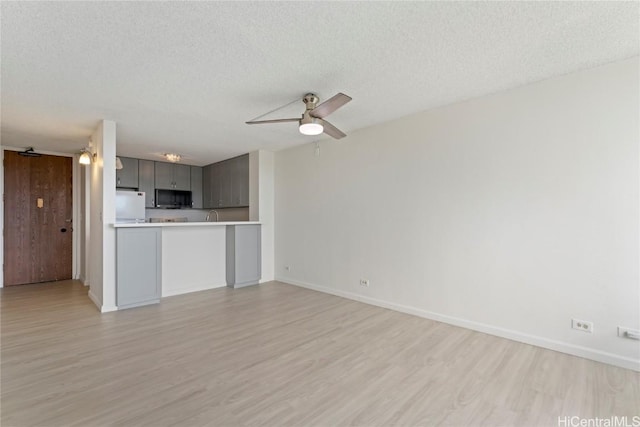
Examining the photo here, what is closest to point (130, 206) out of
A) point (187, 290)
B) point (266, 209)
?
point (187, 290)

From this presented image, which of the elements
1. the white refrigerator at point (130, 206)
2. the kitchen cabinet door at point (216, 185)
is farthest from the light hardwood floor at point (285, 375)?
the kitchen cabinet door at point (216, 185)

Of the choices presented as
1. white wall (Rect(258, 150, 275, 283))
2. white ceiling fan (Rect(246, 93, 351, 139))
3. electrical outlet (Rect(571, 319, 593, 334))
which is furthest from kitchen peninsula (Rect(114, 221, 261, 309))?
electrical outlet (Rect(571, 319, 593, 334))

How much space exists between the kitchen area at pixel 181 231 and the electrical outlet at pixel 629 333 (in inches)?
174

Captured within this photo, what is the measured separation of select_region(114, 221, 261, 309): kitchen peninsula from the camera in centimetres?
373

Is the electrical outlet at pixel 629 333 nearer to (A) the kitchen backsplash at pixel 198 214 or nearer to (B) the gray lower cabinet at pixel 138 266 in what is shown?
(B) the gray lower cabinet at pixel 138 266

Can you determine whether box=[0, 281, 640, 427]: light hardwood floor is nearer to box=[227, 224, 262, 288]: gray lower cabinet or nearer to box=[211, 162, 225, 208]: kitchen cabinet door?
box=[227, 224, 262, 288]: gray lower cabinet

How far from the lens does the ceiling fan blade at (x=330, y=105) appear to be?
237cm

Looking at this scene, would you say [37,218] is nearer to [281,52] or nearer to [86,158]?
[86,158]

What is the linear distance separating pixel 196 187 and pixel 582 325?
22.4 ft

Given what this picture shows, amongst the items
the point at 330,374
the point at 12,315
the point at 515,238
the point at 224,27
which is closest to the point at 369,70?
the point at 224,27

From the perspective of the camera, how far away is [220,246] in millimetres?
5023

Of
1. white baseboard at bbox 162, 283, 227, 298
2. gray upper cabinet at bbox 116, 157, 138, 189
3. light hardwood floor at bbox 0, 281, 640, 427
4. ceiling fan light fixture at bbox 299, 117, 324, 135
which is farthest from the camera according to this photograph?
gray upper cabinet at bbox 116, 157, 138, 189

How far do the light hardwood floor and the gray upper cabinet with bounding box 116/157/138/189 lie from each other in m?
2.93

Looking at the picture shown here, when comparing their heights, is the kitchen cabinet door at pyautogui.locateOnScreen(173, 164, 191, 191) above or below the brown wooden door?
above
